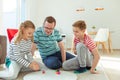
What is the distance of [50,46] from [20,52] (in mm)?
418

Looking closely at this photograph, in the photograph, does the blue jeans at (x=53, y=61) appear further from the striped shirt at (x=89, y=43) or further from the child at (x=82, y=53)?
the striped shirt at (x=89, y=43)

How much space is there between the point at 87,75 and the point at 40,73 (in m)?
0.49

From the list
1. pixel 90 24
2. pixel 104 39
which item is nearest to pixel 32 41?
pixel 104 39

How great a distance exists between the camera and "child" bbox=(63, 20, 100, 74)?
2.09m

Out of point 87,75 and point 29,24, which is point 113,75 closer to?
point 87,75

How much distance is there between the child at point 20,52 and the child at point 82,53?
1.38ft

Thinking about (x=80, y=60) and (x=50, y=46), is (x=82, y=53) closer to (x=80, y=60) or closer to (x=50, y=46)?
(x=80, y=60)

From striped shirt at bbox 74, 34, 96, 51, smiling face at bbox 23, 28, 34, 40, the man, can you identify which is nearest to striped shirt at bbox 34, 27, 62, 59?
the man

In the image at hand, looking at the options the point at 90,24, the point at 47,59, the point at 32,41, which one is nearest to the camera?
the point at 32,41

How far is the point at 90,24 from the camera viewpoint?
16.7 ft

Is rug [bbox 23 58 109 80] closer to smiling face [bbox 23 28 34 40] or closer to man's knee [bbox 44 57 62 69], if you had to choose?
man's knee [bbox 44 57 62 69]

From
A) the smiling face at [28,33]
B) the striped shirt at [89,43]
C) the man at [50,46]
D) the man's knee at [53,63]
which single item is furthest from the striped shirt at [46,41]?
the striped shirt at [89,43]

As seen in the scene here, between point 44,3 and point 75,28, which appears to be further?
point 44,3

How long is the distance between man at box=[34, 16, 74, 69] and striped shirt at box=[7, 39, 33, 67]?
0.67ft
